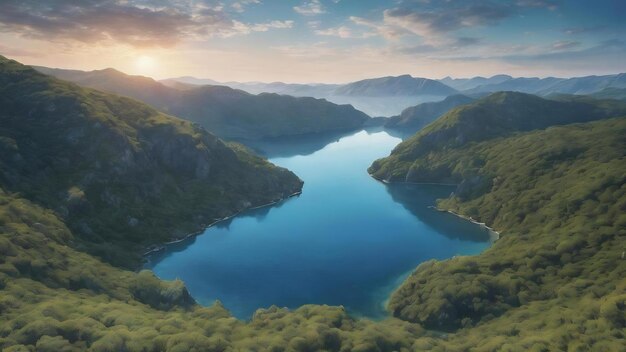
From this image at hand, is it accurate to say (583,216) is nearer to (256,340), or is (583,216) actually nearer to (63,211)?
(256,340)

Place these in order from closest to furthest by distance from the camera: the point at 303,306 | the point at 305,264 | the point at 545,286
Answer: the point at 303,306 → the point at 545,286 → the point at 305,264

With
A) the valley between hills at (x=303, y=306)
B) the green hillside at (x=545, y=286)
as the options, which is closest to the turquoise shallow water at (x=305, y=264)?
the valley between hills at (x=303, y=306)

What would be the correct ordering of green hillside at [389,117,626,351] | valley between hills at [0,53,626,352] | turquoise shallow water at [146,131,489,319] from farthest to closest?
turquoise shallow water at [146,131,489,319] → green hillside at [389,117,626,351] → valley between hills at [0,53,626,352]

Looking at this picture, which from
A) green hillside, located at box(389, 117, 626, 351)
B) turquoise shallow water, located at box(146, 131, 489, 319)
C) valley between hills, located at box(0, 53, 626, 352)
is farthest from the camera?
turquoise shallow water, located at box(146, 131, 489, 319)

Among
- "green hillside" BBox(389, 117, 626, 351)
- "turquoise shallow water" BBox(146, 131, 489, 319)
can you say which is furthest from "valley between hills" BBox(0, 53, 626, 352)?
"turquoise shallow water" BBox(146, 131, 489, 319)

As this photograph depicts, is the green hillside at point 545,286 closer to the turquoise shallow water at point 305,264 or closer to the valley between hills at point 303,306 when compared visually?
the valley between hills at point 303,306

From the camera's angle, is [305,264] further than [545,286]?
Yes

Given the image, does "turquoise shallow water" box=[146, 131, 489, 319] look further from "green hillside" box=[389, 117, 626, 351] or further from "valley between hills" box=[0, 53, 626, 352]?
"green hillside" box=[389, 117, 626, 351]

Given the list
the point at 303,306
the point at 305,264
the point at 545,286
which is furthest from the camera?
the point at 305,264

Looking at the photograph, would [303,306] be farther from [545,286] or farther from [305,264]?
[545,286]

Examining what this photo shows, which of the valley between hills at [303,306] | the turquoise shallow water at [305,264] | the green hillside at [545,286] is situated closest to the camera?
the valley between hills at [303,306]

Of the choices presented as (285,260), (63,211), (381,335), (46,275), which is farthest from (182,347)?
(63,211)

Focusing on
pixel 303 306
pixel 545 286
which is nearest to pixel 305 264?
pixel 303 306
